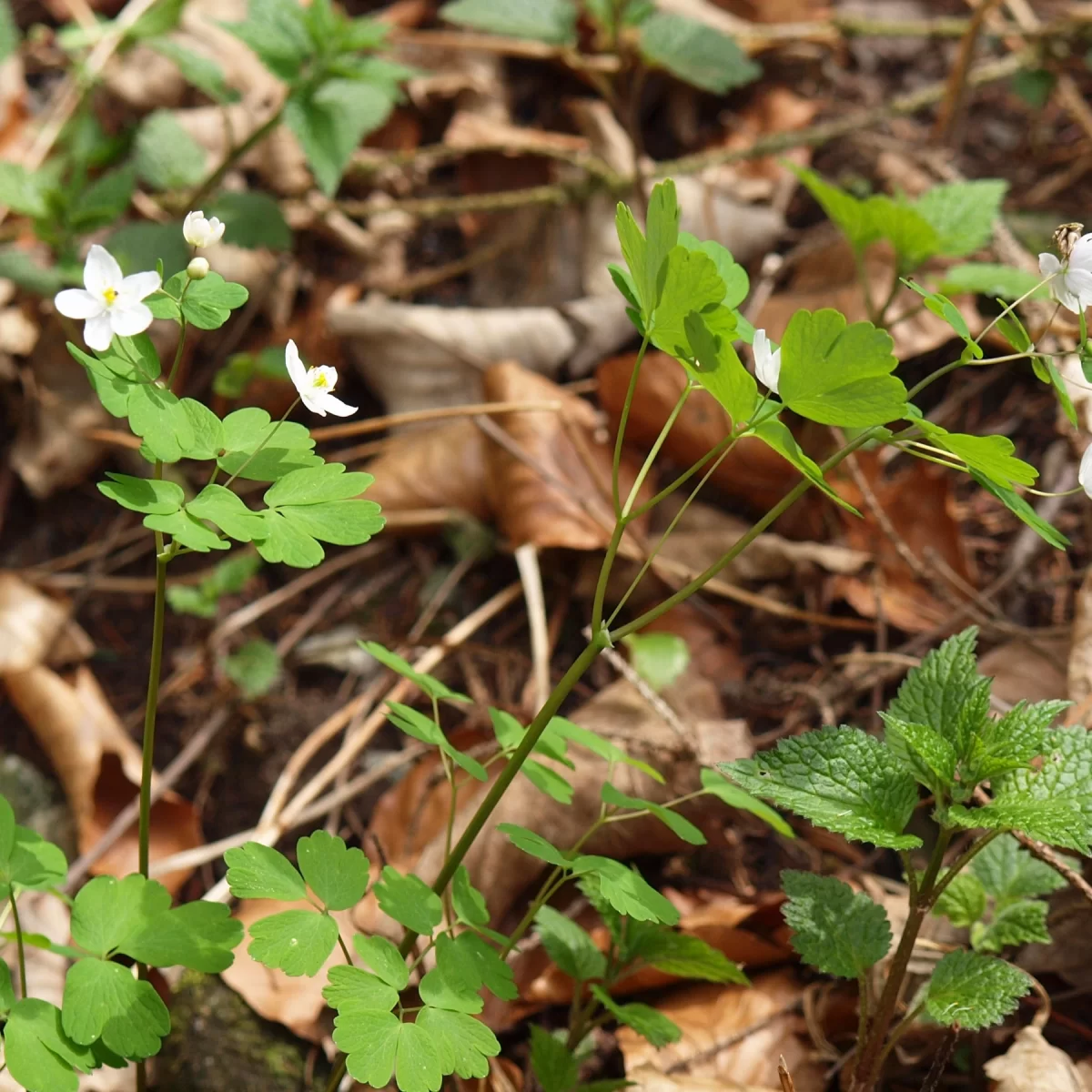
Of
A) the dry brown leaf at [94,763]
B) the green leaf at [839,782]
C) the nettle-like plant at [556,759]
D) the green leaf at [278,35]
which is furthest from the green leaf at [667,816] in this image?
the green leaf at [278,35]

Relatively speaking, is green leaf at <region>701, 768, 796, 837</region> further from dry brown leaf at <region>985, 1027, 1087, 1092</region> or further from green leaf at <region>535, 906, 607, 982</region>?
dry brown leaf at <region>985, 1027, 1087, 1092</region>

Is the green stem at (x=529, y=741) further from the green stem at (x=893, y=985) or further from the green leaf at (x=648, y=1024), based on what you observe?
the green stem at (x=893, y=985)

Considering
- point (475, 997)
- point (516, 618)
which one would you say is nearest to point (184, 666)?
point (516, 618)

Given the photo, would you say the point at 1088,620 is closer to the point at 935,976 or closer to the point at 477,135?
the point at 935,976

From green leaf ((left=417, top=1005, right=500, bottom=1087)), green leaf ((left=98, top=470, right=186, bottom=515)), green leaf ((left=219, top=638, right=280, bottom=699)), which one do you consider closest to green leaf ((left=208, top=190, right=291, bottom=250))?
green leaf ((left=219, top=638, right=280, bottom=699))

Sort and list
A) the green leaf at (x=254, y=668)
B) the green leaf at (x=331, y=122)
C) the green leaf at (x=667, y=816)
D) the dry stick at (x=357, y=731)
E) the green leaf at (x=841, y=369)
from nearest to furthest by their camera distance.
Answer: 1. the green leaf at (x=841, y=369)
2. the green leaf at (x=667, y=816)
3. the dry stick at (x=357, y=731)
4. the green leaf at (x=254, y=668)
5. the green leaf at (x=331, y=122)
